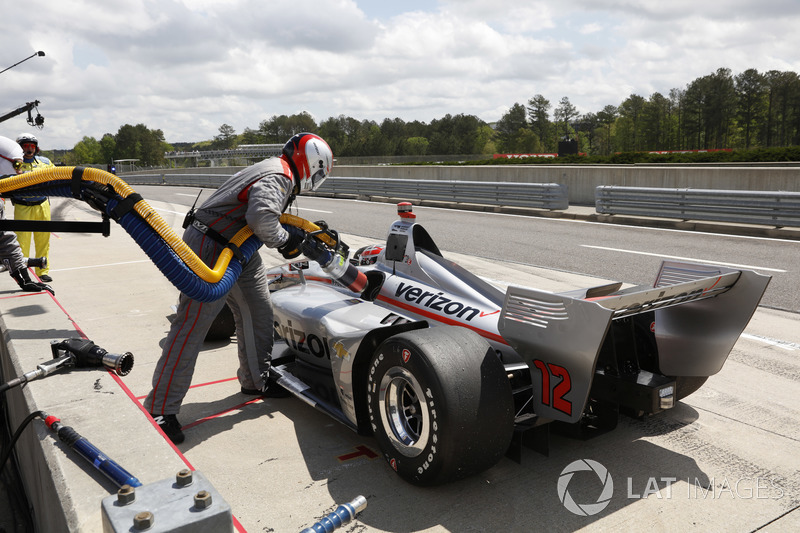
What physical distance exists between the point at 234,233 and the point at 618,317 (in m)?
2.57

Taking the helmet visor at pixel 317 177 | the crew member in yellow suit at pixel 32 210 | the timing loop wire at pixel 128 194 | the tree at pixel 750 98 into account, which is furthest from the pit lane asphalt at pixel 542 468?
the tree at pixel 750 98

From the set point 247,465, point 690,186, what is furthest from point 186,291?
point 690,186

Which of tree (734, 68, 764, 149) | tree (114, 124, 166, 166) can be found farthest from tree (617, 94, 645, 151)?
tree (114, 124, 166, 166)

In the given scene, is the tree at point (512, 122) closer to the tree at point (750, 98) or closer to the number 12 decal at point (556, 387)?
the tree at point (750, 98)

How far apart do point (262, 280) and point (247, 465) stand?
1.53 m

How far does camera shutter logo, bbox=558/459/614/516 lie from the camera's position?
3.16 meters

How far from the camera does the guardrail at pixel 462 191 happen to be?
17.5 meters

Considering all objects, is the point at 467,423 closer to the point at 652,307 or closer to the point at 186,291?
the point at 652,307

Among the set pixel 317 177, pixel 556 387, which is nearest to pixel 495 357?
pixel 556 387

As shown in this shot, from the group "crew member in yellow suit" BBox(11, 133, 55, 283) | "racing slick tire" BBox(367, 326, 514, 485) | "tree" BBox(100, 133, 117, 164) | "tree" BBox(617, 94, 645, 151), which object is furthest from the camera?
"tree" BBox(100, 133, 117, 164)

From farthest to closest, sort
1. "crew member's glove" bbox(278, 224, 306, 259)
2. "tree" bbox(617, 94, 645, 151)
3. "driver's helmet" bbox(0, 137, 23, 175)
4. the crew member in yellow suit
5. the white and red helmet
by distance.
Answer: "tree" bbox(617, 94, 645, 151), the crew member in yellow suit, "driver's helmet" bbox(0, 137, 23, 175), the white and red helmet, "crew member's glove" bbox(278, 224, 306, 259)

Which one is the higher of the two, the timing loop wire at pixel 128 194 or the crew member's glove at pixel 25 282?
the timing loop wire at pixel 128 194

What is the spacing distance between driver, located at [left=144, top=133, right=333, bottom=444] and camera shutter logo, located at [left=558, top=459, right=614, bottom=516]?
7.26ft

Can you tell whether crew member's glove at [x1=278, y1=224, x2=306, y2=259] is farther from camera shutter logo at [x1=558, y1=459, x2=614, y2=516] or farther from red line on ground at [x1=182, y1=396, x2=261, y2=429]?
camera shutter logo at [x1=558, y1=459, x2=614, y2=516]
